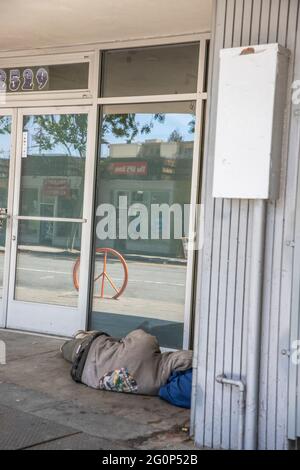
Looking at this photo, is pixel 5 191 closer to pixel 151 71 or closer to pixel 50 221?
pixel 50 221

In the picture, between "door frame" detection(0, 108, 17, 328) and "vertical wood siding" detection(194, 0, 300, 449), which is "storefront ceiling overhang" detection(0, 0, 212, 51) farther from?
"vertical wood siding" detection(194, 0, 300, 449)

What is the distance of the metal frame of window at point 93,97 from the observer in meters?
5.86

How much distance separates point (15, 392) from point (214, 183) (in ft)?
7.60

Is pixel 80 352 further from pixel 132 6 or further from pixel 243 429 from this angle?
pixel 132 6

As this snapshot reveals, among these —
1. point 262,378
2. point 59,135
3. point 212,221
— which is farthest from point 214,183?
point 59,135

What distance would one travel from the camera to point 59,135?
22.0 ft

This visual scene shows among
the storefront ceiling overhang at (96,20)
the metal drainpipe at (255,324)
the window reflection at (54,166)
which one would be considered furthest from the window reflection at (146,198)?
the metal drainpipe at (255,324)

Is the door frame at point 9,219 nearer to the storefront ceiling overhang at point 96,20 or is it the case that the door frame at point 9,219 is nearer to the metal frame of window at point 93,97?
the metal frame of window at point 93,97

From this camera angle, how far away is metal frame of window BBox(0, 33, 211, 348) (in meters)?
5.86

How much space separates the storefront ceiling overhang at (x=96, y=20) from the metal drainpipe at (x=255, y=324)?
2.32m

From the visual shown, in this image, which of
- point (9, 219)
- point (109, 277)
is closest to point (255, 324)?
point (109, 277)

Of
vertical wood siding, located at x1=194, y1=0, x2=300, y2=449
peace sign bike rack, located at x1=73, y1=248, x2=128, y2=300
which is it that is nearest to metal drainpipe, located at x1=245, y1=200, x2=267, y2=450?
vertical wood siding, located at x1=194, y1=0, x2=300, y2=449
